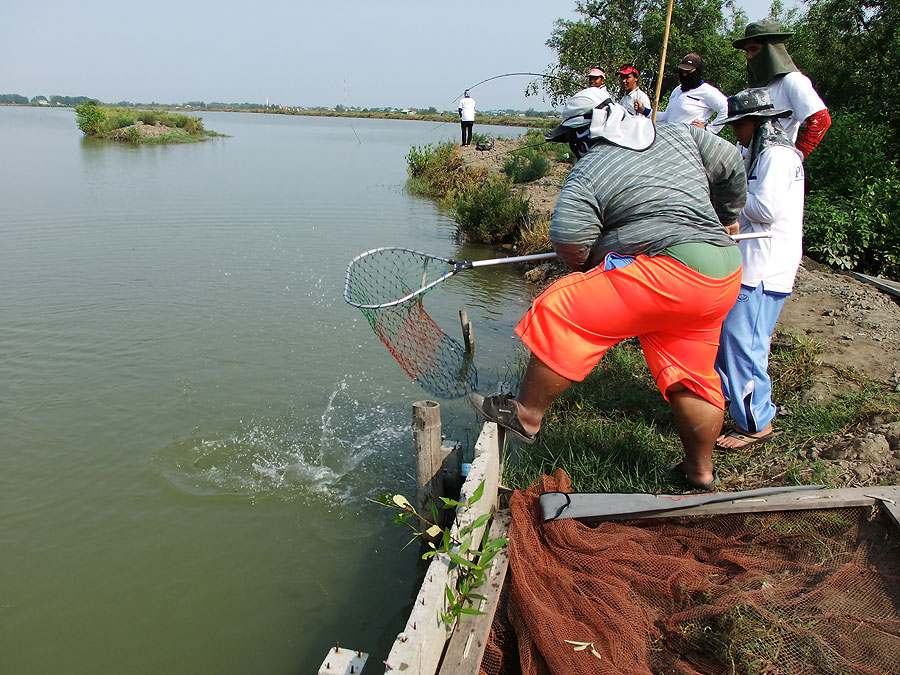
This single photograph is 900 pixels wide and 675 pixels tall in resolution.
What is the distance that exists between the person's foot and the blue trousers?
0.25 feet

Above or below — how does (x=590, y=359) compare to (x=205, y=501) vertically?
above

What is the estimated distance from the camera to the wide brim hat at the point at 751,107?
362cm

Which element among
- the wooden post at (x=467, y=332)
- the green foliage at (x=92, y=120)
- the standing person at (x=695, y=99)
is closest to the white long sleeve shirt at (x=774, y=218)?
the standing person at (x=695, y=99)

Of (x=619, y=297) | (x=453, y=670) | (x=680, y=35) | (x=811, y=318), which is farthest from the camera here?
(x=680, y=35)

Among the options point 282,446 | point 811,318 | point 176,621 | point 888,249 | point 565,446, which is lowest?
point 176,621

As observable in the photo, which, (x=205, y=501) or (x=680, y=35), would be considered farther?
(x=680, y=35)

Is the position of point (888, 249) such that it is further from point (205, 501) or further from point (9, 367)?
point (9, 367)

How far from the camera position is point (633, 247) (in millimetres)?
2980

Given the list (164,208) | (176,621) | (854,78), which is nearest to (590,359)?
(176,621)

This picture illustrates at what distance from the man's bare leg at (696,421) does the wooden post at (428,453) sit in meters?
1.32

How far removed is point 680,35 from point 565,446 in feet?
66.4

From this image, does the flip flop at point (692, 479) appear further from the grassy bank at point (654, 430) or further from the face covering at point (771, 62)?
the face covering at point (771, 62)

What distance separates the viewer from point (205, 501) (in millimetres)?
4645

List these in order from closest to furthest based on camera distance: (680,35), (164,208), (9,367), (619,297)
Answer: (619,297) < (9,367) < (164,208) < (680,35)
